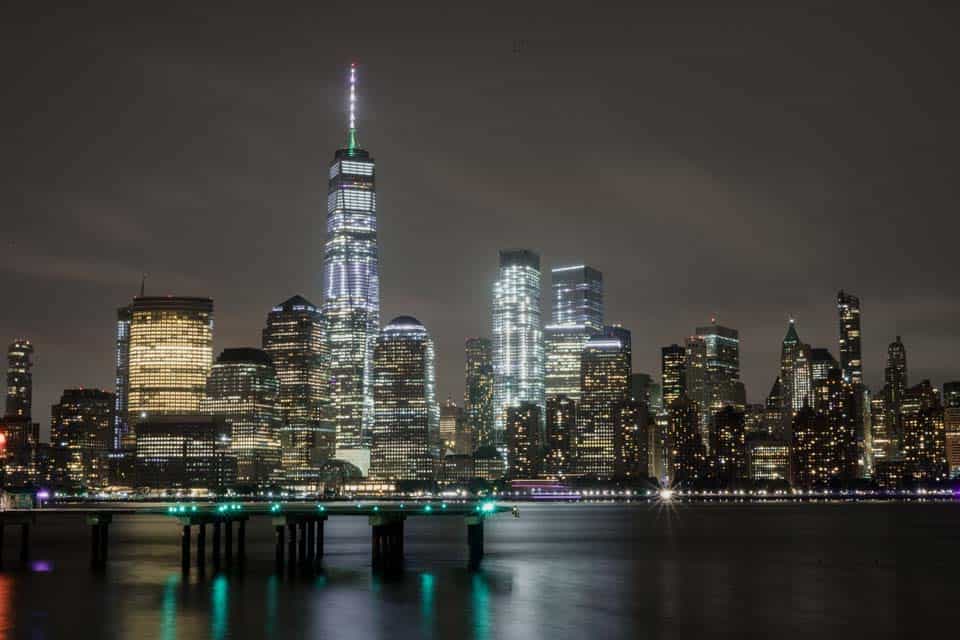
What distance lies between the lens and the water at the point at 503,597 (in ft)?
241

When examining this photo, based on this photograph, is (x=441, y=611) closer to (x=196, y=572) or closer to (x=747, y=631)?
(x=747, y=631)

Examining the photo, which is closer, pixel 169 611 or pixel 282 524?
pixel 169 611

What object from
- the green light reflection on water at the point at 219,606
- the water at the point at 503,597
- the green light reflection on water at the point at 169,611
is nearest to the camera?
the green light reflection on water at the point at 169,611

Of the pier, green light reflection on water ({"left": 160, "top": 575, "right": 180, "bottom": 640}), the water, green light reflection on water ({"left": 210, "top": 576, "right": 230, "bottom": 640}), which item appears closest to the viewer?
green light reflection on water ({"left": 160, "top": 575, "right": 180, "bottom": 640})

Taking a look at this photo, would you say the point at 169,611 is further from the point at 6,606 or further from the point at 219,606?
the point at 6,606

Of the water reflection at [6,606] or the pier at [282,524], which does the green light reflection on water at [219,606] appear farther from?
the water reflection at [6,606]

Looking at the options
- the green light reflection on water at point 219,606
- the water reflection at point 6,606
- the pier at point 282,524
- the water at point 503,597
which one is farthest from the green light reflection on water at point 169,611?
the pier at point 282,524

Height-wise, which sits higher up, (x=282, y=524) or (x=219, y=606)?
(x=282, y=524)

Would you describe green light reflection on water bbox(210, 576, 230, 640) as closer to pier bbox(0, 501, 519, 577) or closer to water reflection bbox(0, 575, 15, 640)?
pier bbox(0, 501, 519, 577)

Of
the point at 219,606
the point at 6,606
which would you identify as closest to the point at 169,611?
the point at 219,606

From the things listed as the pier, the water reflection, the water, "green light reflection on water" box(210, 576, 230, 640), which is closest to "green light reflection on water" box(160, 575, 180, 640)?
the water

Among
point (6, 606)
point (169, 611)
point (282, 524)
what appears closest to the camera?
point (169, 611)

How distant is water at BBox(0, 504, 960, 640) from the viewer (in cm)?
7331

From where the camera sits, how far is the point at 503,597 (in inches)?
3482
